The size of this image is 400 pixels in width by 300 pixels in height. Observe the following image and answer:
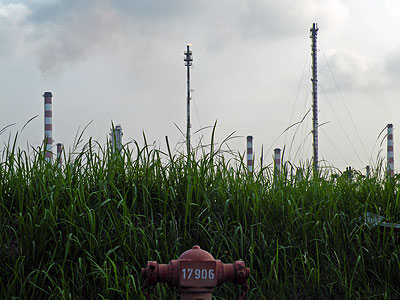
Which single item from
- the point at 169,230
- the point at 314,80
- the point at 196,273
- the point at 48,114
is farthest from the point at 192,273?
the point at 314,80

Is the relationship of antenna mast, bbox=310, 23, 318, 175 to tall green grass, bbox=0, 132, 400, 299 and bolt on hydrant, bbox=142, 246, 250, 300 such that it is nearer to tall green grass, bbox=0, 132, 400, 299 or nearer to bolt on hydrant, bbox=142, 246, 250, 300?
tall green grass, bbox=0, 132, 400, 299

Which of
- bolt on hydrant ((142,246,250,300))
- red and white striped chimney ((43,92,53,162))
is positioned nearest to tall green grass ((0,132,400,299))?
bolt on hydrant ((142,246,250,300))

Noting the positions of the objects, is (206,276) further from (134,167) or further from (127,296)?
(134,167)

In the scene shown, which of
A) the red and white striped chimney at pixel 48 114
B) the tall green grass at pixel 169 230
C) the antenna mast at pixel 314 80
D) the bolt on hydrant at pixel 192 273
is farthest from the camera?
the antenna mast at pixel 314 80

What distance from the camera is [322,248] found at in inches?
133

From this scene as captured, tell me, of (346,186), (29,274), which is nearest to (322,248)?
(346,186)

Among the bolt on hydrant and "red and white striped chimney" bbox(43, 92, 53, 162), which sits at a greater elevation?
"red and white striped chimney" bbox(43, 92, 53, 162)

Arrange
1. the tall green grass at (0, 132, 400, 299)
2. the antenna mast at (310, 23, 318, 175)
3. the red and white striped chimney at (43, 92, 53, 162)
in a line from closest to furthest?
1. the tall green grass at (0, 132, 400, 299)
2. the red and white striped chimney at (43, 92, 53, 162)
3. the antenna mast at (310, 23, 318, 175)

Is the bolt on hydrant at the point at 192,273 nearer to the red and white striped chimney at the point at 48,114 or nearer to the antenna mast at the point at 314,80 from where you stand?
the red and white striped chimney at the point at 48,114

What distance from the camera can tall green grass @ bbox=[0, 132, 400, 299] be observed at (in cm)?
310

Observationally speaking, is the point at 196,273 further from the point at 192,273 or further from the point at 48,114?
the point at 48,114

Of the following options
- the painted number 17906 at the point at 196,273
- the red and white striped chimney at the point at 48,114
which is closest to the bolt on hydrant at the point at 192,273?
the painted number 17906 at the point at 196,273

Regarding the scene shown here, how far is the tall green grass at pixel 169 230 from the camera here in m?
3.10

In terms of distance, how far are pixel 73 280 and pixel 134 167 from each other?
104cm
